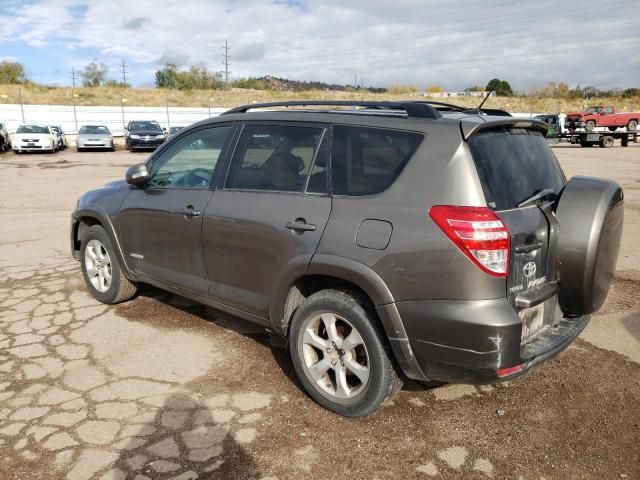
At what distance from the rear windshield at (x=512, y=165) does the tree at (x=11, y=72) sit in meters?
71.7

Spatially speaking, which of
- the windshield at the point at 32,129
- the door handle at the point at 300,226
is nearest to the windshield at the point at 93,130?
the windshield at the point at 32,129

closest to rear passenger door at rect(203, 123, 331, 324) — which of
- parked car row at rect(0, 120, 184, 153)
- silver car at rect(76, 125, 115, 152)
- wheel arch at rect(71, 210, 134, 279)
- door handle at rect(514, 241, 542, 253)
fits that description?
door handle at rect(514, 241, 542, 253)

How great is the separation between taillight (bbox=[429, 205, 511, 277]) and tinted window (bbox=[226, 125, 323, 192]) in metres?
1.06

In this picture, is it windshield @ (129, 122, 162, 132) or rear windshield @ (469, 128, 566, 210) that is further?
windshield @ (129, 122, 162, 132)

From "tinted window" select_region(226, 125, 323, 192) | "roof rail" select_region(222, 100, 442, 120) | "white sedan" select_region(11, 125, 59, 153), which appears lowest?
"white sedan" select_region(11, 125, 59, 153)

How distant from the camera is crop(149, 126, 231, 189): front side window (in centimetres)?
391

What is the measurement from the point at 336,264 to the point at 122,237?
253 cm

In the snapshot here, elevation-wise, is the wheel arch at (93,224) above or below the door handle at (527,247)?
below

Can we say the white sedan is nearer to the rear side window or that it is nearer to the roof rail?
the roof rail

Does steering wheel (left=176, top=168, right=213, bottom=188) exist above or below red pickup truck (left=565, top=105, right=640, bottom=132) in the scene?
below

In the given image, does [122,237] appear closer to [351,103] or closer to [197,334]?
[197,334]

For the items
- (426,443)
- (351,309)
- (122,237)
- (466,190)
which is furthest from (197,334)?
(466,190)

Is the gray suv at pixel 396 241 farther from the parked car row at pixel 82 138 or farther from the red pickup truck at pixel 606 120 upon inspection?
the red pickup truck at pixel 606 120

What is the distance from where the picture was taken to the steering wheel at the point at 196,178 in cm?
389
